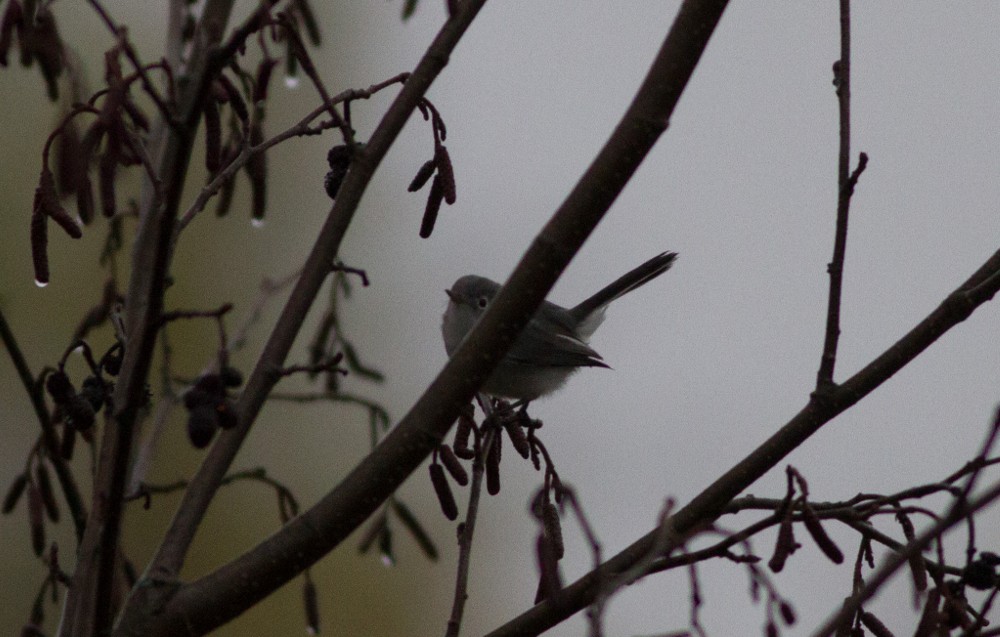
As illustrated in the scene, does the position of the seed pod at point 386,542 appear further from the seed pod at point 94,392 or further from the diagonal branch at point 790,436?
the seed pod at point 94,392

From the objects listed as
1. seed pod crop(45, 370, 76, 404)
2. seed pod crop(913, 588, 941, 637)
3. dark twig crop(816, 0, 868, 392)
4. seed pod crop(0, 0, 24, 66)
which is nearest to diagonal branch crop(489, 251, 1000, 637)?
dark twig crop(816, 0, 868, 392)

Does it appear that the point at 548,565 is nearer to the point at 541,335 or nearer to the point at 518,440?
the point at 518,440

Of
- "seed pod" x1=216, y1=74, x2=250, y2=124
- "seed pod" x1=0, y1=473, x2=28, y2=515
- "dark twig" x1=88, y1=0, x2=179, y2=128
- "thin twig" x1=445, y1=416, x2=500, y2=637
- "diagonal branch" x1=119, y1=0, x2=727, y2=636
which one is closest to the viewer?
"dark twig" x1=88, y1=0, x2=179, y2=128

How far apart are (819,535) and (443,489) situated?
742 millimetres

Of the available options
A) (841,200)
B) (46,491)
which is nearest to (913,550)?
(841,200)

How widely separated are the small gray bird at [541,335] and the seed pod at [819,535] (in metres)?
2.67

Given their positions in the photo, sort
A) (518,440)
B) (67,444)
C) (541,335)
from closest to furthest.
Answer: (67,444), (518,440), (541,335)

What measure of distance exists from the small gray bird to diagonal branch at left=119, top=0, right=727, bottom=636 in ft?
8.75

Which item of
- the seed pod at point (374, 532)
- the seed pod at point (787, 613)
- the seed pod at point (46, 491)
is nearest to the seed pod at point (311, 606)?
the seed pod at point (374, 532)

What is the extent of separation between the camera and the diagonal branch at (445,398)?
5.86ft

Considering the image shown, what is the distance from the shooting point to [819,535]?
1.86 metres

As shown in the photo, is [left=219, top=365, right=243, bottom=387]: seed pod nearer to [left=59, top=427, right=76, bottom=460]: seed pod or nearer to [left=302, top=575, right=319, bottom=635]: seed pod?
[left=59, top=427, right=76, bottom=460]: seed pod

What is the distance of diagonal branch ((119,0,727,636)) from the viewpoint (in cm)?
179

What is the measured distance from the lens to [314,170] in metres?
7.57
